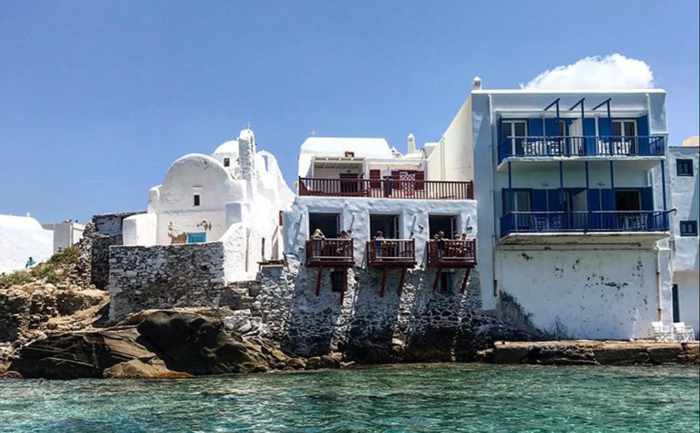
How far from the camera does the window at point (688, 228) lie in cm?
3297

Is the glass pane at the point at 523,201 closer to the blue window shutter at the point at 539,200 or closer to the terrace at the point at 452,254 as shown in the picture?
the blue window shutter at the point at 539,200

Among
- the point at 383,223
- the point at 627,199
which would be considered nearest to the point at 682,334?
the point at 627,199


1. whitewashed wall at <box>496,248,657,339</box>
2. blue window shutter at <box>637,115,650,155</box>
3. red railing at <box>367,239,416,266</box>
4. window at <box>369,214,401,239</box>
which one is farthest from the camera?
window at <box>369,214,401,239</box>

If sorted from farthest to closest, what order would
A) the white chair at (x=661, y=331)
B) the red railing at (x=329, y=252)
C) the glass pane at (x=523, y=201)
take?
the glass pane at (x=523, y=201)
the white chair at (x=661, y=331)
the red railing at (x=329, y=252)

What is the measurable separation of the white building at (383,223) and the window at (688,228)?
10595 mm

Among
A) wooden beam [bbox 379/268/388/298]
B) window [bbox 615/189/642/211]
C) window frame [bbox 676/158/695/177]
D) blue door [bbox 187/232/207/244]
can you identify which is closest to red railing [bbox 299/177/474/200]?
wooden beam [bbox 379/268/388/298]

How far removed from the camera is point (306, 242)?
27.2 m

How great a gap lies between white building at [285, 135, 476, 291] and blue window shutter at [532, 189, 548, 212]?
2428mm

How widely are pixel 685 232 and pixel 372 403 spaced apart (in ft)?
70.5

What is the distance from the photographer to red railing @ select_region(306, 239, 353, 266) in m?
26.7

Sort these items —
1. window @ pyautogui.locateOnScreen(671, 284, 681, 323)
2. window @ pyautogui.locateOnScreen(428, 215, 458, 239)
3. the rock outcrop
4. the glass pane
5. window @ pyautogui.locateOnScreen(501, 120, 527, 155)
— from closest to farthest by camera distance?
1. the rock outcrop
2. window @ pyautogui.locateOnScreen(428, 215, 458, 239)
3. the glass pane
4. window @ pyautogui.locateOnScreen(501, 120, 527, 155)
5. window @ pyautogui.locateOnScreen(671, 284, 681, 323)

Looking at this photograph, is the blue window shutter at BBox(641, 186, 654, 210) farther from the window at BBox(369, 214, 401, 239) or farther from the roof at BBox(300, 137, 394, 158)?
the roof at BBox(300, 137, 394, 158)

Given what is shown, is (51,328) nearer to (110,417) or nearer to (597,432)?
(110,417)

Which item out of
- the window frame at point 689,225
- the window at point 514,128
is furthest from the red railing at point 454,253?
the window frame at point 689,225
